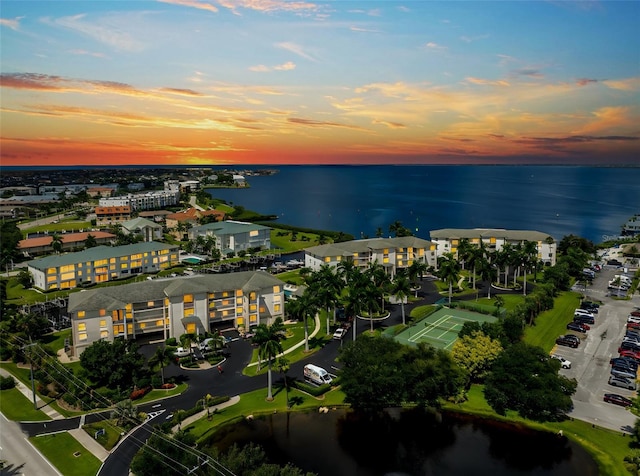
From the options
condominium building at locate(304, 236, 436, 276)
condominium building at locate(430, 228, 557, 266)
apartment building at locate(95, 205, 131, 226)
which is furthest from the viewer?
apartment building at locate(95, 205, 131, 226)

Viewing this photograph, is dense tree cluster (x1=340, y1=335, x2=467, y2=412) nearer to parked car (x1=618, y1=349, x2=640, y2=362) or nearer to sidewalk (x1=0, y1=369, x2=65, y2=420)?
parked car (x1=618, y1=349, x2=640, y2=362)

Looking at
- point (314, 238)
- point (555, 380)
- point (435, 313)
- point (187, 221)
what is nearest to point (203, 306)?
point (435, 313)

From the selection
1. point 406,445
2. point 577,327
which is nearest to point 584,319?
point 577,327

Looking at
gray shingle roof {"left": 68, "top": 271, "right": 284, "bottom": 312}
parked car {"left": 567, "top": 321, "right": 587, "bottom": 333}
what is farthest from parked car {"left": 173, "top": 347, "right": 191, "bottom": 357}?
parked car {"left": 567, "top": 321, "right": 587, "bottom": 333}

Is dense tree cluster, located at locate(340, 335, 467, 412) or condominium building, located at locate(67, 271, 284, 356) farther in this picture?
condominium building, located at locate(67, 271, 284, 356)

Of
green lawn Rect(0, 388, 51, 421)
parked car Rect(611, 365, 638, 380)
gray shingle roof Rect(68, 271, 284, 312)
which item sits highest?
gray shingle roof Rect(68, 271, 284, 312)

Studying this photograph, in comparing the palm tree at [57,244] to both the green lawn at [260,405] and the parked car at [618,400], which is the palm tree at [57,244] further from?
the parked car at [618,400]
